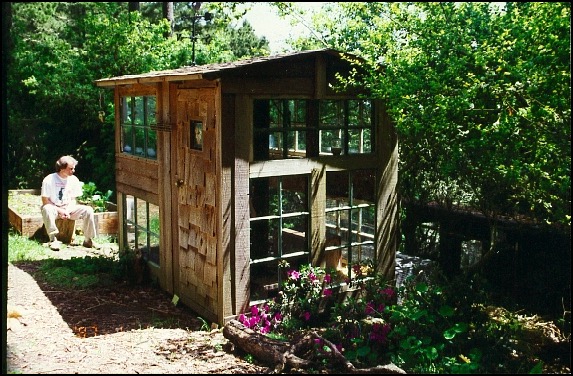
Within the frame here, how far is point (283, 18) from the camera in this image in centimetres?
1124

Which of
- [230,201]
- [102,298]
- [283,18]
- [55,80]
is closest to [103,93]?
[55,80]

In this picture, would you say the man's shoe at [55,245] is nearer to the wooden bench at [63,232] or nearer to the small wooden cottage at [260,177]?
the wooden bench at [63,232]

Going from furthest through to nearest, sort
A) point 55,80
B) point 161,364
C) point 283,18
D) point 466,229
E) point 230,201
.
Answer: point 55,80, point 283,18, point 466,229, point 230,201, point 161,364

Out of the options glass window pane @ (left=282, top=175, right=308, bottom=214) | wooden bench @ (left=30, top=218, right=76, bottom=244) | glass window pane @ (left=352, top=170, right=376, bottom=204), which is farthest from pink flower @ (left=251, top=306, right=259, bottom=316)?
wooden bench @ (left=30, top=218, right=76, bottom=244)

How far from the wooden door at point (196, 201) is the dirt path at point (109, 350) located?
63 centimetres

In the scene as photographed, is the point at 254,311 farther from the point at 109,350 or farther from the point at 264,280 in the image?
the point at 109,350

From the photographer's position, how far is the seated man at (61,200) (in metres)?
10.1

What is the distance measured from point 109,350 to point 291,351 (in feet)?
6.09

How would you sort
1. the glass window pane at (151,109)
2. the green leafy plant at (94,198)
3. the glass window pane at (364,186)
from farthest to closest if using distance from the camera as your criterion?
the green leafy plant at (94,198) < the glass window pane at (151,109) < the glass window pane at (364,186)

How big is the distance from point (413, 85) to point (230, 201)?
7.50 feet

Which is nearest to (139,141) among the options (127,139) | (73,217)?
(127,139)

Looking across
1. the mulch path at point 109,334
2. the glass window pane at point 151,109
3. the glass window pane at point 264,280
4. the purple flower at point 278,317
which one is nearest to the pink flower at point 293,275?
the glass window pane at point 264,280

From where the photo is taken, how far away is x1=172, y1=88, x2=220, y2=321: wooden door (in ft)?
22.7

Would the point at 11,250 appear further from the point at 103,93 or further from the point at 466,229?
the point at 466,229
